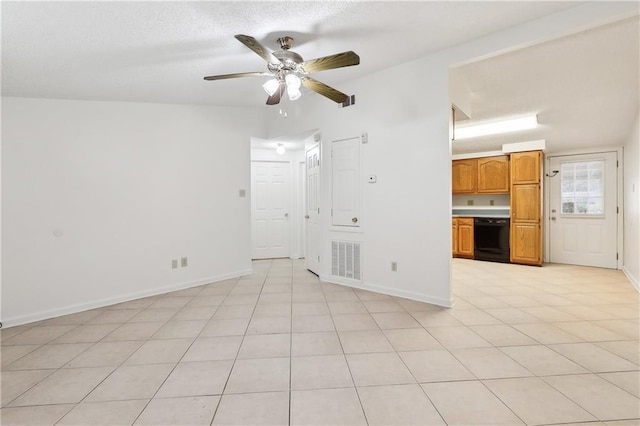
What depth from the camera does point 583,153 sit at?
5.57 m

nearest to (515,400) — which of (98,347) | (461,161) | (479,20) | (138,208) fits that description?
(479,20)

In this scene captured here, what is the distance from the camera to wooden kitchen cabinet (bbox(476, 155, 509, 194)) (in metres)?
5.96

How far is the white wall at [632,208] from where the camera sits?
4.11m

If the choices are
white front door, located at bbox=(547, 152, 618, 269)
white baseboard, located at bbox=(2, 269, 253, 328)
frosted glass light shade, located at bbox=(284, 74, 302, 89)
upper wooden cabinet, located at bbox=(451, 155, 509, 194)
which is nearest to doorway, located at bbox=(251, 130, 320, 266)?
white baseboard, located at bbox=(2, 269, 253, 328)

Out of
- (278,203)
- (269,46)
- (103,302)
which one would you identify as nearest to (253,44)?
(269,46)

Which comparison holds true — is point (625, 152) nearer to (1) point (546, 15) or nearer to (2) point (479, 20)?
(1) point (546, 15)

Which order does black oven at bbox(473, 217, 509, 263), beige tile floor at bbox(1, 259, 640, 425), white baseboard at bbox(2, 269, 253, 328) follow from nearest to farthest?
beige tile floor at bbox(1, 259, 640, 425) → white baseboard at bbox(2, 269, 253, 328) → black oven at bbox(473, 217, 509, 263)

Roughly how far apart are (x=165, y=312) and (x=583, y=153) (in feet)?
24.7

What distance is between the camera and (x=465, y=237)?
6305 millimetres

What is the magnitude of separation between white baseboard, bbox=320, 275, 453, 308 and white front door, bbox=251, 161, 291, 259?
7.42 ft

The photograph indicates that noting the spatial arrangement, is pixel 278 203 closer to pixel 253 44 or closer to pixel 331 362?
pixel 253 44

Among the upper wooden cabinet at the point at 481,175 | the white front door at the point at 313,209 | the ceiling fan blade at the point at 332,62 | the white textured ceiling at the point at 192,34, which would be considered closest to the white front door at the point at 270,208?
the white front door at the point at 313,209

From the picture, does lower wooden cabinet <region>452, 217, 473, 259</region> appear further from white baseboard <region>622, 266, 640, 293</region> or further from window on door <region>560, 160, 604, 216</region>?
white baseboard <region>622, 266, 640, 293</region>

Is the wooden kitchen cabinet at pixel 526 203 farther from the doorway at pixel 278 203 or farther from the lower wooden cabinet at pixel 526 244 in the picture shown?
the doorway at pixel 278 203
